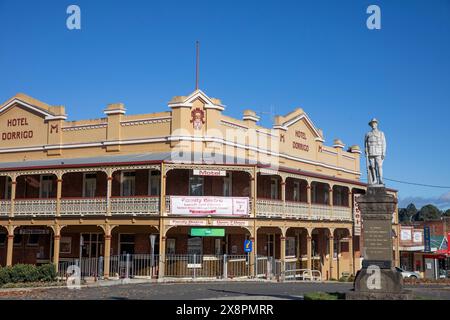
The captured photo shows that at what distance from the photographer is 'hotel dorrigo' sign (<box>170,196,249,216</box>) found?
29.2m

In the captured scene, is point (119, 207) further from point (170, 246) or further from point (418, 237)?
point (418, 237)

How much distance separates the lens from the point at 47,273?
26656 mm

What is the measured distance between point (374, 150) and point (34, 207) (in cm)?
2099

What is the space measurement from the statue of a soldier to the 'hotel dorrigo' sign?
467 inches

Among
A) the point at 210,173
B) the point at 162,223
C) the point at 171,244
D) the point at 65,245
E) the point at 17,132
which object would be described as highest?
the point at 17,132

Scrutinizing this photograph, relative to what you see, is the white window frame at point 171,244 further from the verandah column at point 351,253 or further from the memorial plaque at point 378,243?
the memorial plaque at point 378,243

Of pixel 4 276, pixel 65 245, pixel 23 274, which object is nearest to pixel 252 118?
pixel 65 245

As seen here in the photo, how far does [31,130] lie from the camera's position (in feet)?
123

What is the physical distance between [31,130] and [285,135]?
52.3ft

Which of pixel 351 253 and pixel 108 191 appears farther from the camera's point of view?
pixel 351 253

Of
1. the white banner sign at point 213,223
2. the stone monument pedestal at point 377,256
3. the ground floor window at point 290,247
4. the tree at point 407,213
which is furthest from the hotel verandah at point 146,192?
the tree at point 407,213

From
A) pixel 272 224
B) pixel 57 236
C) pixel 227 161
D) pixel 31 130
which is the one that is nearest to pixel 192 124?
pixel 227 161

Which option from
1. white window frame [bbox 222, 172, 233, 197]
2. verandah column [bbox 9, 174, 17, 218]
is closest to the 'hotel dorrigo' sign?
white window frame [bbox 222, 172, 233, 197]
